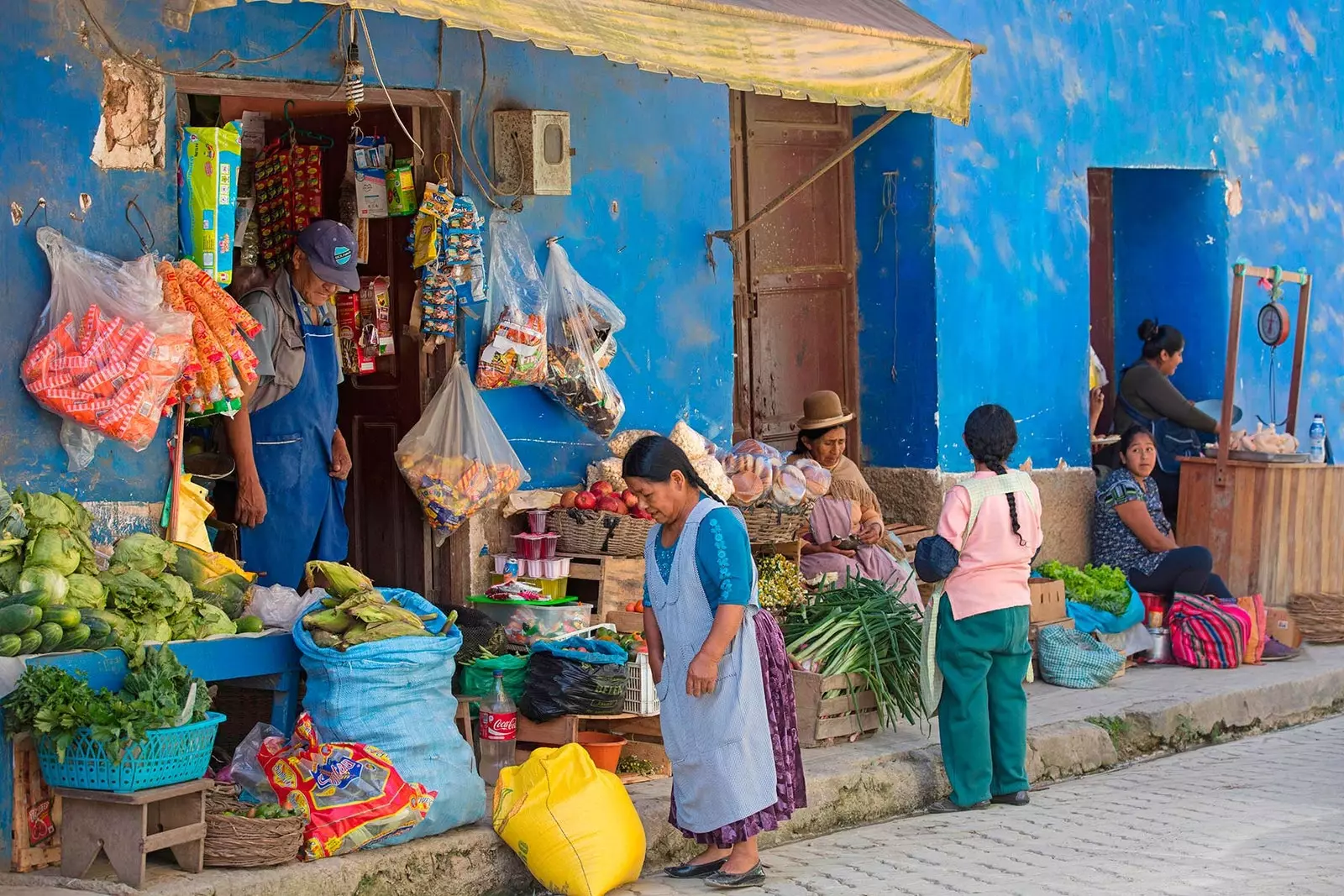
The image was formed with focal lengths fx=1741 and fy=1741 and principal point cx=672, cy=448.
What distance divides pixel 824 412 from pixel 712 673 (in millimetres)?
3517

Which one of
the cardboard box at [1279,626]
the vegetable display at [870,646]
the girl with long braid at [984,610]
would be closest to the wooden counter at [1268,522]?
the cardboard box at [1279,626]

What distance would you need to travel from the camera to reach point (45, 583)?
547 cm

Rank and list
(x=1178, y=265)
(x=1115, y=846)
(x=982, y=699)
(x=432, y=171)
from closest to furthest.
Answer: (x=1115, y=846)
(x=982, y=699)
(x=432, y=171)
(x=1178, y=265)

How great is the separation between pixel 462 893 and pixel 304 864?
0.61m

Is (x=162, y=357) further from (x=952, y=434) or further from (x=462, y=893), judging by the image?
(x=952, y=434)

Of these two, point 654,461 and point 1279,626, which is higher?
point 654,461

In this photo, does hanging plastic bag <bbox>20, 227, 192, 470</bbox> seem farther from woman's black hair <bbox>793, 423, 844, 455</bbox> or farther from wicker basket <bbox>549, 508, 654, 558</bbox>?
woman's black hair <bbox>793, 423, 844, 455</bbox>

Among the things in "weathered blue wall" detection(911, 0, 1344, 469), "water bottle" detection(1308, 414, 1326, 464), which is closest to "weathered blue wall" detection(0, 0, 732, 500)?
"weathered blue wall" detection(911, 0, 1344, 469)

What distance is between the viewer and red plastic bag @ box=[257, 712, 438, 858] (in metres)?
5.57

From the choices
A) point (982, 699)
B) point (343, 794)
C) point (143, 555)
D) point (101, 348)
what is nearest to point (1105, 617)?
point (982, 699)

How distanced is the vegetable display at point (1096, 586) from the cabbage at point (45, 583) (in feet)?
18.0

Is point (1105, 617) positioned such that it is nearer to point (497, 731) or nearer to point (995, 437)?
point (995, 437)

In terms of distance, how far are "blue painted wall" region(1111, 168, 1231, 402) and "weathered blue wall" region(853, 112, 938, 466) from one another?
2.33 metres

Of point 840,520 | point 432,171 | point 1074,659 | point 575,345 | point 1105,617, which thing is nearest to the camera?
point 432,171
